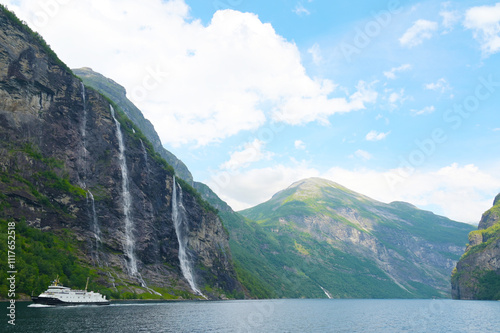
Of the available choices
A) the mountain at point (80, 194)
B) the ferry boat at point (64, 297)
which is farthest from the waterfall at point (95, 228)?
the ferry boat at point (64, 297)

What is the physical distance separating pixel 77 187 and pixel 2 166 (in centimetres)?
2708

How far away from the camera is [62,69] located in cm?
14225

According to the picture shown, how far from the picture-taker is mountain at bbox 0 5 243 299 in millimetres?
100250

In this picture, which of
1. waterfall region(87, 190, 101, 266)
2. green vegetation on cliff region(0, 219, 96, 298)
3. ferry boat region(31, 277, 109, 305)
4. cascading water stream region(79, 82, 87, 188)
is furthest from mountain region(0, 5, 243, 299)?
ferry boat region(31, 277, 109, 305)

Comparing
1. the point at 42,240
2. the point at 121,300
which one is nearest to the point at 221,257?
the point at 121,300

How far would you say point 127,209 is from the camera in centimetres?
14162

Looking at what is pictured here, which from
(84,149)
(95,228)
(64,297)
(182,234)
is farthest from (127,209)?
(64,297)

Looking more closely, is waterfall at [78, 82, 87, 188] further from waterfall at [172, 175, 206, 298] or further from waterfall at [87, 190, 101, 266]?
waterfall at [172, 175, 206, 298]

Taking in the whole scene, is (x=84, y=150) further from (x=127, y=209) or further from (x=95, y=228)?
(x=95, y=228)

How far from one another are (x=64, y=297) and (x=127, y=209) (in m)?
61.6

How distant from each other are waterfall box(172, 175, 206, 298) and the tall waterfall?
101 ft

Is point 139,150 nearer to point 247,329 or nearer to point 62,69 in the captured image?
point 62,69

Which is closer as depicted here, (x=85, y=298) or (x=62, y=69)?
(x=85, y=298)

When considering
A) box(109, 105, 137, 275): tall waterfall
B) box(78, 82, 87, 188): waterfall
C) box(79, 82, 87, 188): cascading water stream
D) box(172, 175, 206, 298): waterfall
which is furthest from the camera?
box(172, 175, 206, 298): waterfall
